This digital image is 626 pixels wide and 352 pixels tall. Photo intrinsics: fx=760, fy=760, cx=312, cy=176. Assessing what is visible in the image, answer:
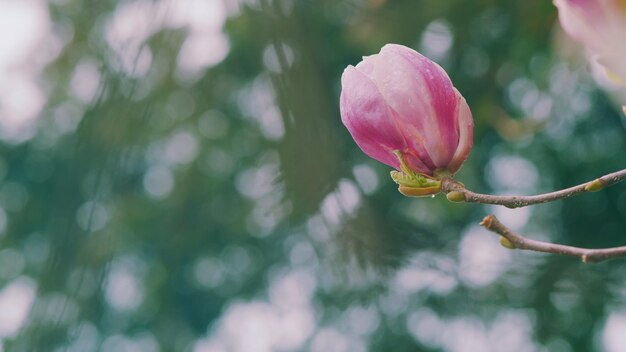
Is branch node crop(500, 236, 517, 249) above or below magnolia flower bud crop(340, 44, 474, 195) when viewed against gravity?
below

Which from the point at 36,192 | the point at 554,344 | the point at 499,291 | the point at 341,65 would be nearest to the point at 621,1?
the point at 499,291

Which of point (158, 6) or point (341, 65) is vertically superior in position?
point (158, 6)

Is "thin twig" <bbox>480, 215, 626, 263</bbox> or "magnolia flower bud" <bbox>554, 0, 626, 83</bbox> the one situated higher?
"magnolia flower bud" <bbox>554, 0, 626, 83</bbox>

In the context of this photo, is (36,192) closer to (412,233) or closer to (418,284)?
(418,284)
